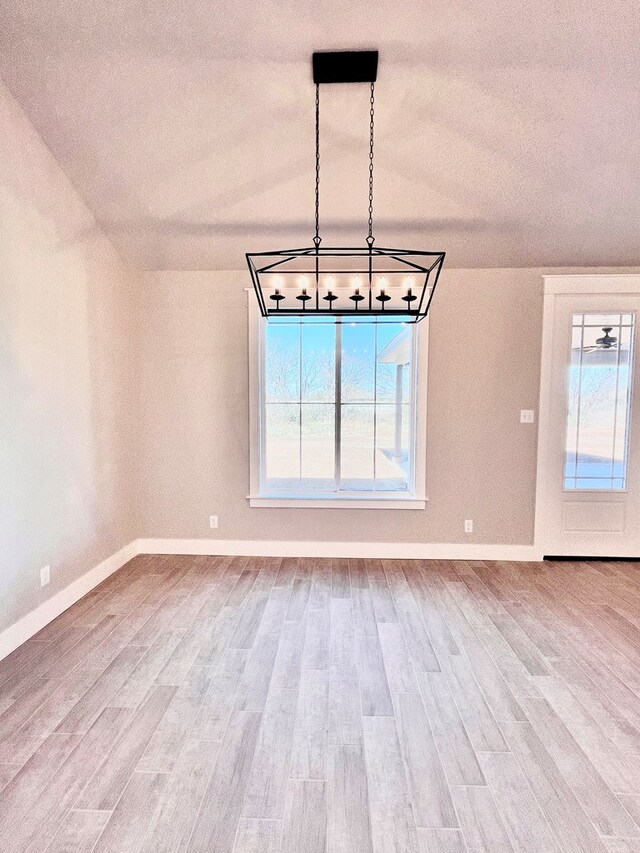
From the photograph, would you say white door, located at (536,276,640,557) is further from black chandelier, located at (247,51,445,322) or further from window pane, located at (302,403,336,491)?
window pane, located at (302,403,336,491)

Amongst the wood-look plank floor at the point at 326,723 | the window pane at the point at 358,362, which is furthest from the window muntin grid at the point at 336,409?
the wood-look plank floor at the point at 326,723

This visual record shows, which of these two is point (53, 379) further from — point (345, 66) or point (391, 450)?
point (391, 450)

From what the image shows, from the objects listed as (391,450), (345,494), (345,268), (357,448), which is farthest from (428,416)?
(345,268)

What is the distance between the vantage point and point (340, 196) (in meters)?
3.48

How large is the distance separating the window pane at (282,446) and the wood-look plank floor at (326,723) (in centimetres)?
114

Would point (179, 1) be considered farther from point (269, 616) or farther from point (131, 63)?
point (269, 616)

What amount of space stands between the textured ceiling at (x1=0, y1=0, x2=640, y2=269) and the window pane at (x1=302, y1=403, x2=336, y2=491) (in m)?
1.52

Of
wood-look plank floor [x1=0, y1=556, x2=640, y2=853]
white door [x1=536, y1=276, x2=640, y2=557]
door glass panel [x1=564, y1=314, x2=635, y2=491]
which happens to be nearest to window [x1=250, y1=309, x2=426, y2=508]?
wood-look plank floor [x1=0, y1=556, x2=640, y2=853]

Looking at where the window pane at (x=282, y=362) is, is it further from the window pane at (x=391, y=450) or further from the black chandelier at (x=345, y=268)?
the window pane at (x=391, y=450)

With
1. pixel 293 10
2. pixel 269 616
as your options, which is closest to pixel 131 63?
→ pixel 293 10

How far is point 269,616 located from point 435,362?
8.36 ft

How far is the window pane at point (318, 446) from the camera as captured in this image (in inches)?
175

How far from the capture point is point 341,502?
4.37 meters

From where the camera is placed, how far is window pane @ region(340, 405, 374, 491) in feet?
14.6
